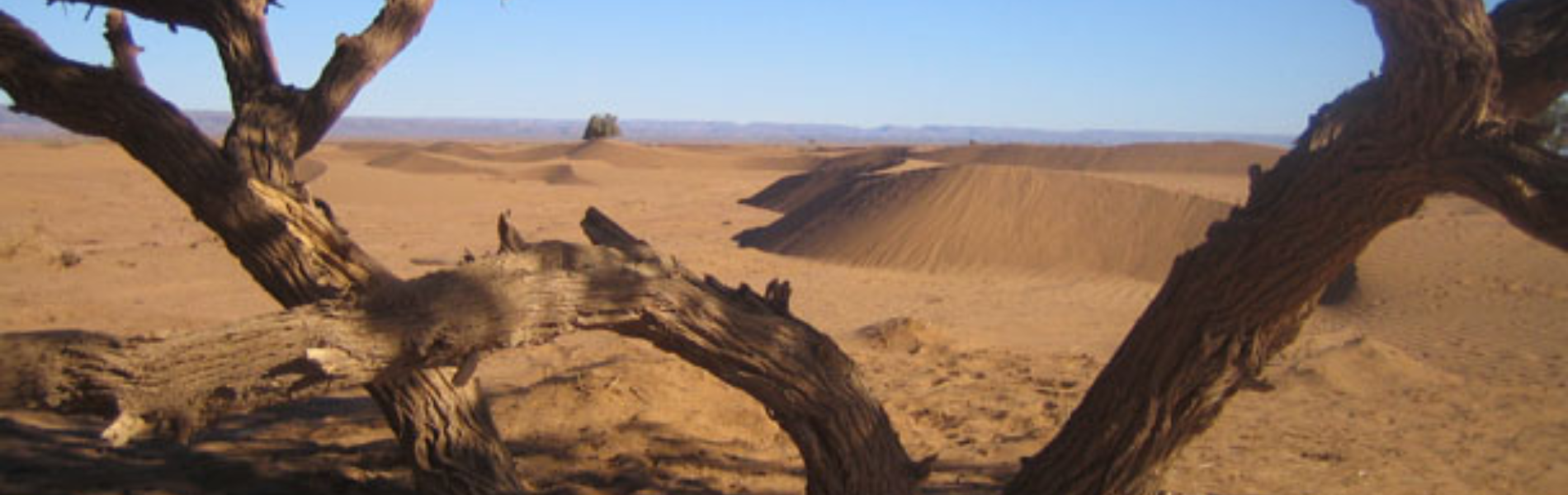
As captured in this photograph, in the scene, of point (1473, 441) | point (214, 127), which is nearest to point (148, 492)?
point (1473, 441)

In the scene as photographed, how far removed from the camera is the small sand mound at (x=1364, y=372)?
6.87 metres

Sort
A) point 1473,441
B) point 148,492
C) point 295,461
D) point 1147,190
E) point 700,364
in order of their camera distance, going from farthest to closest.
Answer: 1. point 1147,190
2. point 1473,441
3. point 295,461
4. point 148,492
5. point 700,364

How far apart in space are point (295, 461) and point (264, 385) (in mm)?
2283

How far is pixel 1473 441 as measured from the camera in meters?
5.56

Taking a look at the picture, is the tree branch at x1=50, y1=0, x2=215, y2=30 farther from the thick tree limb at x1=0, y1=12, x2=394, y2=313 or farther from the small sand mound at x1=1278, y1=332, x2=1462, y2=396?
the small sand mound at x1=1278, y1=332, x2=1462, y2=396

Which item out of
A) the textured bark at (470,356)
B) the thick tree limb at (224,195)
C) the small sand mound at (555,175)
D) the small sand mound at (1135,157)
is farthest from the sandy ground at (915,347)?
the small sand mound at (1135,157)

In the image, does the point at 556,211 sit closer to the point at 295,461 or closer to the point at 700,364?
the point at 295,461

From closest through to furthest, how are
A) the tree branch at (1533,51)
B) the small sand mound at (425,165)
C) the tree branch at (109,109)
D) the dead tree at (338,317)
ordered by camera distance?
the dead tree at (338,317) → the tree branch at (1533,51) → the tree branch at (109,109) → the small sand mound at (425,165)

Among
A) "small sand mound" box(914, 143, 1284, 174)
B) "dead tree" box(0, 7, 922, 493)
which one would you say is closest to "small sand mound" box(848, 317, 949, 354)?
"dead tree" box(0, 7, 922, 493)

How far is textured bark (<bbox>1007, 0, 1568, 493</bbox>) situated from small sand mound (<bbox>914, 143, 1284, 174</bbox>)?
27.3 metres

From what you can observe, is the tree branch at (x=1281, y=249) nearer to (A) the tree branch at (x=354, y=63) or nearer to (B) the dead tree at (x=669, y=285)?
(B) the dead tree at (x=669, y=285)

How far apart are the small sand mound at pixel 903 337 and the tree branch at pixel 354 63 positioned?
5.22 m

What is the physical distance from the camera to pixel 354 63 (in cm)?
343

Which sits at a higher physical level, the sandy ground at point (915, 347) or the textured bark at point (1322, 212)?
the textured bark at point (1322, 212)
